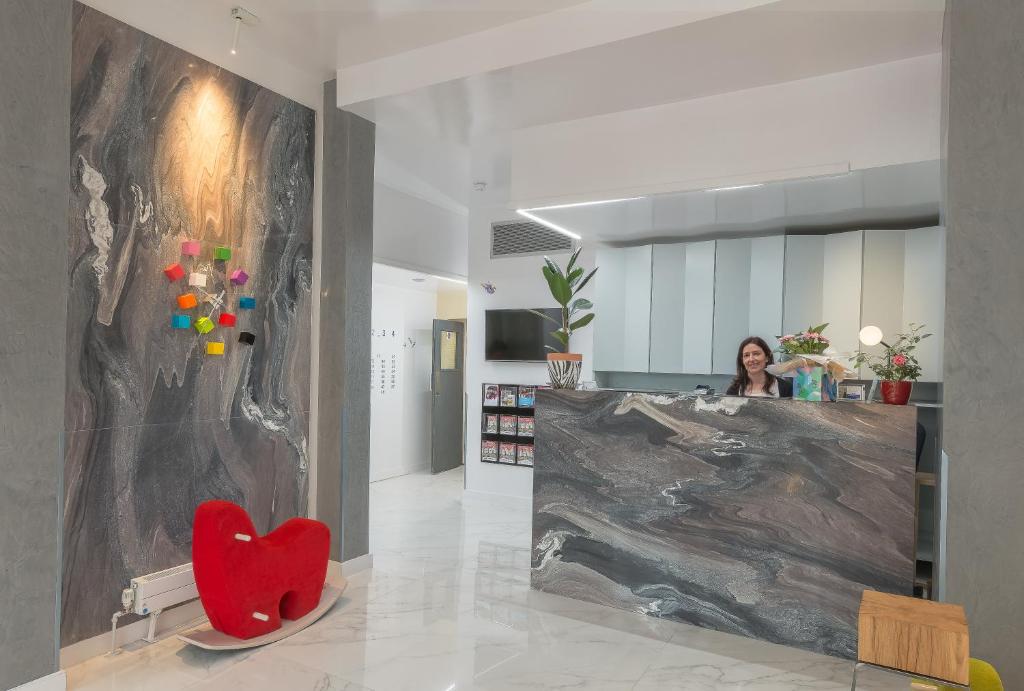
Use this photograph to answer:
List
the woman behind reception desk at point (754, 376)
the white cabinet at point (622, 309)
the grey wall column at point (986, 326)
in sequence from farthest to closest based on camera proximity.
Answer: the white cabinet at point (622, 309)
the woman behind reception desk at point (754, 376)
the grey wall column at point (986, 326)

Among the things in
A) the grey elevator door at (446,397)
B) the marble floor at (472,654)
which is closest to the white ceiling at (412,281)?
the grey elevator door at (446,397)

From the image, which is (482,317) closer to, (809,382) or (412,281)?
(412,281)

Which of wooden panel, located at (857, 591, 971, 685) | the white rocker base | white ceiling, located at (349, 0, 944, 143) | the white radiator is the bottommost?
the white rocker base

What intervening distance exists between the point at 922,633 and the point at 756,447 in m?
1.78

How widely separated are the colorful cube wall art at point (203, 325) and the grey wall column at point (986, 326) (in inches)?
133

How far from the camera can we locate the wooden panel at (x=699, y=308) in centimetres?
521

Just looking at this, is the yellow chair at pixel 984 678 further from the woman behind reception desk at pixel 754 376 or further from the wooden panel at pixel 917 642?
the woman behind reception desk at pixel 754 376

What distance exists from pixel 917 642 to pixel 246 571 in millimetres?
2639

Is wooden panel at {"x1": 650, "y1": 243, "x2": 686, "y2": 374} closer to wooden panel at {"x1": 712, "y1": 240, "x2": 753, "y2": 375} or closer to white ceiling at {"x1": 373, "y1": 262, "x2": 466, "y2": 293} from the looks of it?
wooden panel at {"x1": 712, "y1": 240, "x2": 753, "y2": 375}

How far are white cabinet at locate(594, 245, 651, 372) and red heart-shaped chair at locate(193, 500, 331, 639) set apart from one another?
3.14 metres

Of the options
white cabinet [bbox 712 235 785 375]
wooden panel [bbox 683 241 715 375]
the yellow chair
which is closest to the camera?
the yellow chair

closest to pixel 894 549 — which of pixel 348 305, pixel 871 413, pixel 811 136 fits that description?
pixel 871 413

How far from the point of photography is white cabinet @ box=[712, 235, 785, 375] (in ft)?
16.2

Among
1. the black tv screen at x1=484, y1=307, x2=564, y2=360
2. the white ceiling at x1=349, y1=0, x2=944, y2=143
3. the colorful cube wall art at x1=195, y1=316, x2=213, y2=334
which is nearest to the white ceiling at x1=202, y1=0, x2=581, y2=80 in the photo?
the white ceiling at x1=349, y1=0, x2=944, y2=143
